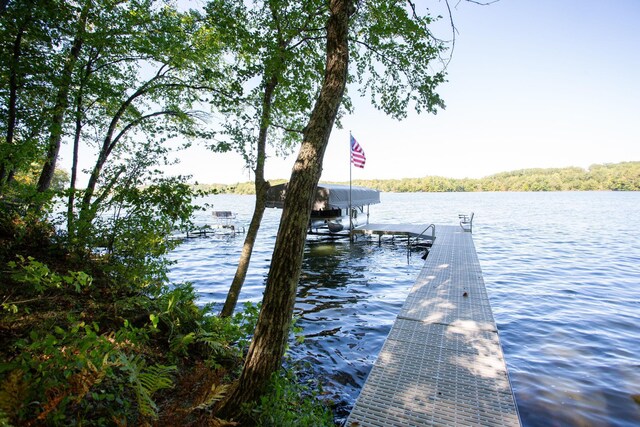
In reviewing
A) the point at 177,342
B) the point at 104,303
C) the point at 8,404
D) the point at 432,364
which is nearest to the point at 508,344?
the point at 432,364

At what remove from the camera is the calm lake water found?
5246 mm

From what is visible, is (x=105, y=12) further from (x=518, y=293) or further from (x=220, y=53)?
(x=518, y=293)

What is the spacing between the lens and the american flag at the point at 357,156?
18359 mm

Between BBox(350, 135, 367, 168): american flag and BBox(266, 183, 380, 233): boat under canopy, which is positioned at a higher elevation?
BBox(350, 135, 367, 168): american flag

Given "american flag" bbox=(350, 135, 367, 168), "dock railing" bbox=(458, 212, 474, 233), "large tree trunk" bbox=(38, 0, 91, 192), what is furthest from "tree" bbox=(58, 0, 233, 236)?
"dock railing" bbox=(458, 212, 474, 233)

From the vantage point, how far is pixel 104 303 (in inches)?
173

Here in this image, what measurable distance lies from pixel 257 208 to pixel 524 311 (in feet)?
25.6

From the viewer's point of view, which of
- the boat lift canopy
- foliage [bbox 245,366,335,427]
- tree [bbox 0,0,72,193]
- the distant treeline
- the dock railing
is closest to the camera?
foliage [bbox 245,366,335,427]

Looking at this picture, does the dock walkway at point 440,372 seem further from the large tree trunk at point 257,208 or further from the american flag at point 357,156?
the american flag at point 357,156

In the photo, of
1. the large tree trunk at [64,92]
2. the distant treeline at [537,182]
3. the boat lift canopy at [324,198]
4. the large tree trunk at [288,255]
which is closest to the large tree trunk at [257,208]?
the large tree trunk at [288,255]

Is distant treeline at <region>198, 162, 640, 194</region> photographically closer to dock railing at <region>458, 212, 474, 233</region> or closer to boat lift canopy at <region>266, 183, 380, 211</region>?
dock railing at <region>458, 212, 474, 233</region>

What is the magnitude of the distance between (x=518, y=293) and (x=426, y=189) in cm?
14870

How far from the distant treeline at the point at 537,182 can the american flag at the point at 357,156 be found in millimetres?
94376

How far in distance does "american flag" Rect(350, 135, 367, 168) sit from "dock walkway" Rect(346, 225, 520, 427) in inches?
440
